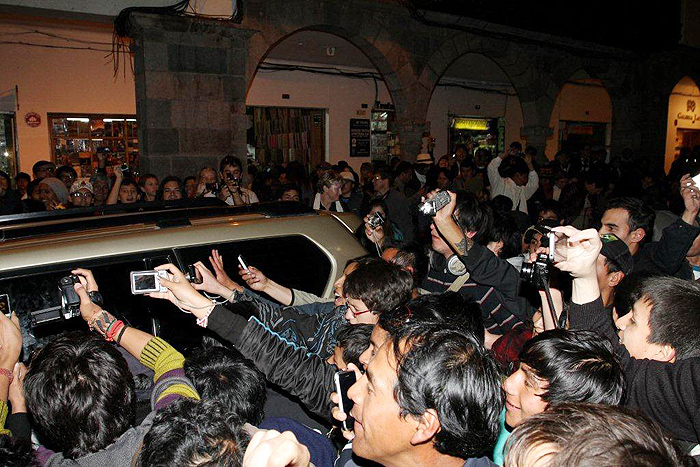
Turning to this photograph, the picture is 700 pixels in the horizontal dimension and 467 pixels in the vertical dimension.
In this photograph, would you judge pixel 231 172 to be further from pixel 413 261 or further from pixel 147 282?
pixel 147 282

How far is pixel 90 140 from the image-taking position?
11531 millimetres

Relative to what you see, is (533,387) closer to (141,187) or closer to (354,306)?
(354,306)

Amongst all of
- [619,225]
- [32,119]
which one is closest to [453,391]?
[619,225]

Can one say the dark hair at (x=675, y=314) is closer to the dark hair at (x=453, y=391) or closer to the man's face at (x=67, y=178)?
the dark hair at (x=453, y=391)

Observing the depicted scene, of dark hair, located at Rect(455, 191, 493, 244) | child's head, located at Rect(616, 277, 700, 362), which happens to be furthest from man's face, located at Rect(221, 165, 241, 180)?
child's head, located at Rect(616, 277, 700, 362)

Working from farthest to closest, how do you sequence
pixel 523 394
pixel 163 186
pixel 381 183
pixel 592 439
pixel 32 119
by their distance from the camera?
pixel 32 119, pixel 381 183, pixel 163 186, pixel 523 394, pixel 592 439

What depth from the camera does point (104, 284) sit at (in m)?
2.79

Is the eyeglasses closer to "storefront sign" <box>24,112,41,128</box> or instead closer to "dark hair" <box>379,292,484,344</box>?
"dark hair" <box>379,292,484,344</box>

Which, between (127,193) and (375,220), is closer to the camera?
(375,220)

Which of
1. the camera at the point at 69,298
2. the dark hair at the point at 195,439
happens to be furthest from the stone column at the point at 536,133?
the dark hair at the point at 195,439

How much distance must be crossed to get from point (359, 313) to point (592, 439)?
1.70 metres

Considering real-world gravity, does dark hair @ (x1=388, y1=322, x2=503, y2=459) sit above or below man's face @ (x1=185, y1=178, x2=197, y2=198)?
below

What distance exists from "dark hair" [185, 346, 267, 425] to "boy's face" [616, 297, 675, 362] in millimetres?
1594

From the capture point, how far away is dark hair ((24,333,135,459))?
185cm
